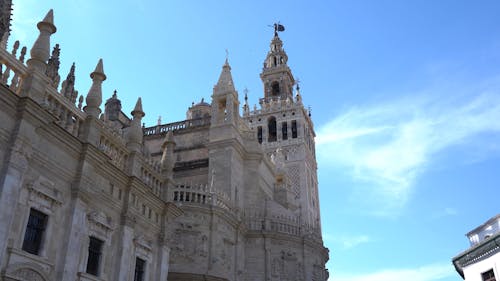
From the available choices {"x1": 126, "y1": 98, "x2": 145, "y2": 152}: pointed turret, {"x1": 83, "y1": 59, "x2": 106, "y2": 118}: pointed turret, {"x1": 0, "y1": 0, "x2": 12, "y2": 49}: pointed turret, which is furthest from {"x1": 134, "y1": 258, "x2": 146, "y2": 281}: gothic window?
{"x1": 0, "y1": 0, "x2": 12, "y2": 49}: pointed turret

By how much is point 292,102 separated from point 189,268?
49.1 m

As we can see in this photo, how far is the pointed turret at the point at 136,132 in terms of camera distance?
1845 cm

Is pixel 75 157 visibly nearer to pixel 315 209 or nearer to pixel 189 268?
pixel 189 268

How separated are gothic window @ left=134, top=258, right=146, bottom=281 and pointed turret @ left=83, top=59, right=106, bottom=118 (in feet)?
18.0

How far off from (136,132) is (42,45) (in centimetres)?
512

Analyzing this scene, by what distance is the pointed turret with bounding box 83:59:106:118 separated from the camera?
1641 cm

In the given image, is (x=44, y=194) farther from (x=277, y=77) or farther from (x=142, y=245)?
(x=277, y=77)

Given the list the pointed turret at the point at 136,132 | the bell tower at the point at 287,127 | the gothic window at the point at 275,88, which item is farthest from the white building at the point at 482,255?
the gothic window at the point at 275,88

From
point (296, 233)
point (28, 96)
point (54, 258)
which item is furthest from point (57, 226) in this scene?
point (296, 233)

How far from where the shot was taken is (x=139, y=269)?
17969 millimetres

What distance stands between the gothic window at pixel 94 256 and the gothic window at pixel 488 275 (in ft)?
62.8

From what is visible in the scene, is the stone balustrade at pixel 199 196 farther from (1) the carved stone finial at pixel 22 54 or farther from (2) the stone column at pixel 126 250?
(1) the carved stone finial at pixel 22 54

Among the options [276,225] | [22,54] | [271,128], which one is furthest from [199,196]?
[271,128]

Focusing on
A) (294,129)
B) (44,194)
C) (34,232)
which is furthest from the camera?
(294,129)
